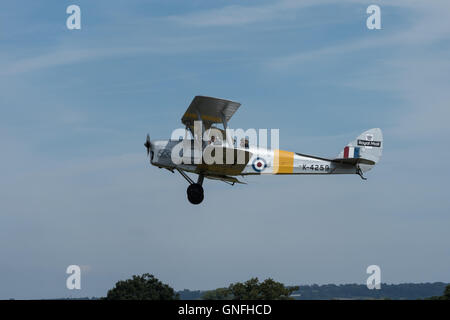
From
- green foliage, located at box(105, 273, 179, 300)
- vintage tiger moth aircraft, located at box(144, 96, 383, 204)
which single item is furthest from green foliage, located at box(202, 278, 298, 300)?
vintage tiger moth aircraft, located at box(144, 96, 383, 204)

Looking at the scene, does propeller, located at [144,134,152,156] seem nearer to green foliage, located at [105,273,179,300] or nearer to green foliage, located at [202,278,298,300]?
green foliage, located at [202,278,298,300]

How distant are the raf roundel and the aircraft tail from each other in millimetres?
2800

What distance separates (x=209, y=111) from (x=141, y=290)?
26320 millimetres

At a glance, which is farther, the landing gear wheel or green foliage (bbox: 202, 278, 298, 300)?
green foliage (bbox: 202, 278, 298, 300)

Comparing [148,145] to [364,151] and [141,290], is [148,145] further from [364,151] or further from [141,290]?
[141,290]

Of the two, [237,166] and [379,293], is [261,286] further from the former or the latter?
[379,293]

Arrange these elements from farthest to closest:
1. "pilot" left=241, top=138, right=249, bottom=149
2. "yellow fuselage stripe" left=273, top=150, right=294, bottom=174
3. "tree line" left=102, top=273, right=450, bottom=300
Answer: "tree line" left=102, top=273, right=450, bottom=300
"yellow fuselage stripe" left=273, top=150, right=294, bottom=174
"pilot" left=241, top=138, right=249, bottom=149

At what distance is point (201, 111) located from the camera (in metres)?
21.5

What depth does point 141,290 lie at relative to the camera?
45.0 m

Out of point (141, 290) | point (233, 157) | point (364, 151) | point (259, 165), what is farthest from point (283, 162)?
point (141, 290)

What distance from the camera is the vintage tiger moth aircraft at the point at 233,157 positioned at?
69.3 feet

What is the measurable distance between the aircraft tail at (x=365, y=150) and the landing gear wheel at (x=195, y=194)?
5.02m

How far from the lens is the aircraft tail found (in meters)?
22.8
